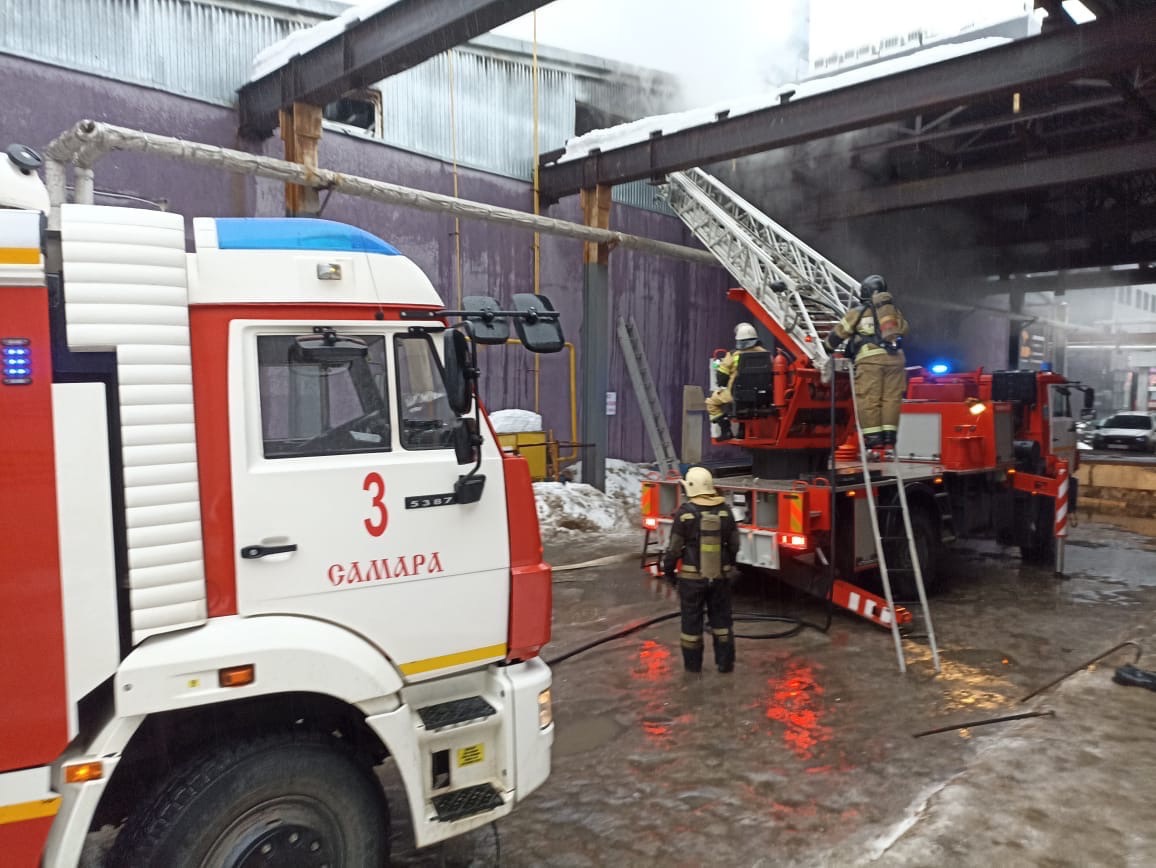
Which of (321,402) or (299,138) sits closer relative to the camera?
(321,402)

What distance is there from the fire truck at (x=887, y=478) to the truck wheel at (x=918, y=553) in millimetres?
14

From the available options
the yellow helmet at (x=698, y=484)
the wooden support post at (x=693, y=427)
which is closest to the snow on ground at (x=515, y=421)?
the wooden support post at (x=693, y=427)

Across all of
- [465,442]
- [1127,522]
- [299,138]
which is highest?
[299,138]

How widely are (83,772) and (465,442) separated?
1622 millimetres

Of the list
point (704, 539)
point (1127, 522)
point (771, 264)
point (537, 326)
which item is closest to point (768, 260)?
point (771, 264)

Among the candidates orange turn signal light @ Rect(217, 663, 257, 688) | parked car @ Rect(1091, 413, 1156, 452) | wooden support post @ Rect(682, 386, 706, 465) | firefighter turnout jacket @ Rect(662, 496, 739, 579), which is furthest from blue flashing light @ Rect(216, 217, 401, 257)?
parked car @ Rect(1091, 413, 1156, 452)

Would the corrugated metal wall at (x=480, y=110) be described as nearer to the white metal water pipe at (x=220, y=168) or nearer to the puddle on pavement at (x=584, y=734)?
the white metal water pipe at (x=220, y=168)

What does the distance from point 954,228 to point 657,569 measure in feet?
55.9

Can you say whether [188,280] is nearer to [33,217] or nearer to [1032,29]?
[33,217]

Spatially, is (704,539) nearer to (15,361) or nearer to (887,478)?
(887,478)

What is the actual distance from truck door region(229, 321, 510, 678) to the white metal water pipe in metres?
6.32

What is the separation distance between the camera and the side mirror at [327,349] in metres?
2.99

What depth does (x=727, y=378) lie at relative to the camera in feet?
26.6

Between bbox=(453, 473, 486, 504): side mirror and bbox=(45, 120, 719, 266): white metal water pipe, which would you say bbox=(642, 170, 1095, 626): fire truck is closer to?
bbox=(45, 120, 719, 266): white metal water pipe
